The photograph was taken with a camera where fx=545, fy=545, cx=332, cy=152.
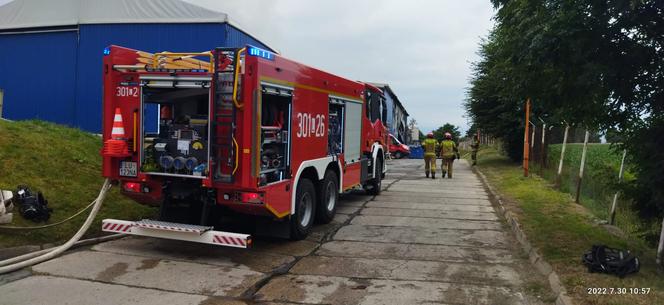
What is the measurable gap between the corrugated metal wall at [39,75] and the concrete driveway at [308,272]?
12196 mm

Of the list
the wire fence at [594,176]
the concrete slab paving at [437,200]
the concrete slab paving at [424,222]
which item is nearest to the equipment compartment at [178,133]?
the concrete slab paving at [424,222]

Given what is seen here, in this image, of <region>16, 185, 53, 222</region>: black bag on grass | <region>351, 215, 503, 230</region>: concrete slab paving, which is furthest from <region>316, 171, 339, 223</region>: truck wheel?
<region>16, 185, 53, 222</region>: black bag on grass

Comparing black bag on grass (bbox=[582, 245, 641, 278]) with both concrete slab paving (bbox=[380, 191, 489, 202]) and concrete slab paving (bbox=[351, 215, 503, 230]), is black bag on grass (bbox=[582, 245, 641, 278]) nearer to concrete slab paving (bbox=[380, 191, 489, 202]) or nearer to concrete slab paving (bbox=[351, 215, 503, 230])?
concrete slab paving (bbox=[351, 215, 503, 230])

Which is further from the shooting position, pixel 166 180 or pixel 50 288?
pixel 166 180

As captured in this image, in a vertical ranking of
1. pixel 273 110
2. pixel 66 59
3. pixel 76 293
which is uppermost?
pixel 66 59

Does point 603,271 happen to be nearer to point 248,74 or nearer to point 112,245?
point 248,74

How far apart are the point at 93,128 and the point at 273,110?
40.4ft

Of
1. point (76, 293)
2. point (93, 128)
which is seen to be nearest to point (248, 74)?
point (76, 293)

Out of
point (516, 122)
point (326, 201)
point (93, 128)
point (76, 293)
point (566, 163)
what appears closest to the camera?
point (76, 293)

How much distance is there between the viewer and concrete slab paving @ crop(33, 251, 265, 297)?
575 cm

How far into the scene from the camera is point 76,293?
5355 mm

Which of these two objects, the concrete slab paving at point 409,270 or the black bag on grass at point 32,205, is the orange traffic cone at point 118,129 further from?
the concrete slab paving at point 409,270

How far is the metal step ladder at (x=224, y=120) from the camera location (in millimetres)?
6621

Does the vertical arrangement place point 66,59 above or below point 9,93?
above
